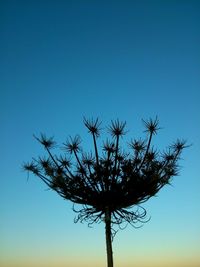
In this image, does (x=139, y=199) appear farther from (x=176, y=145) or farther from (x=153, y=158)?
(x=176, y=145)

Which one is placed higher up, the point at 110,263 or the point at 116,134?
the point at 116,134

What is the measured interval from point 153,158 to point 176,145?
4.67 ft

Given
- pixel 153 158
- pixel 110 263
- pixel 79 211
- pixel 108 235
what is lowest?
pixel 110 263

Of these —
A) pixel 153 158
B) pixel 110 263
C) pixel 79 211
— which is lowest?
pixel 110 263

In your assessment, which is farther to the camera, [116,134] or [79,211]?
[79,211]

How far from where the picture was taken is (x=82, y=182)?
52.2ft

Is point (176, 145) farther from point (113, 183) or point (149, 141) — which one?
point (113, 183)

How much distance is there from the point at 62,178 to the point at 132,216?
11.4ft

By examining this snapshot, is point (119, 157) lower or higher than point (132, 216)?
higher

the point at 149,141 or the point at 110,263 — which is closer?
the point at 110,263

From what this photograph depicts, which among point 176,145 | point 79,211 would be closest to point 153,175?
point 176,145

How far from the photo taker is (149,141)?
54.8 ft

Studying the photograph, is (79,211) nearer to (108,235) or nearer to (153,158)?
(108,235)

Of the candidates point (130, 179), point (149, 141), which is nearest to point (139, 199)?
point (130, 179)
